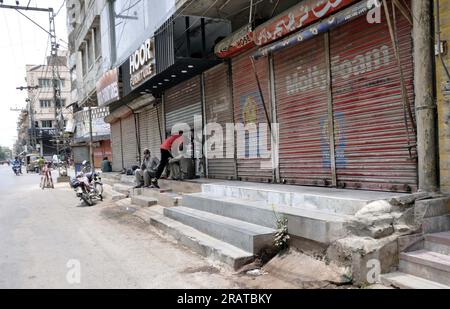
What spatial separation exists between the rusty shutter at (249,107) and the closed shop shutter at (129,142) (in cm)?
949

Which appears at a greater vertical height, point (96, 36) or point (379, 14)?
point (96, 36)

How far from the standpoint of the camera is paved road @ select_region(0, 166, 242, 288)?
204 inches

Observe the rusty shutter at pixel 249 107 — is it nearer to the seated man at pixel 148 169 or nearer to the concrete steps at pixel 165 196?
the concrete steps at pixel 165 196

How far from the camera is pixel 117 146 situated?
70.6ft

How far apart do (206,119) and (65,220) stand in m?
4.67

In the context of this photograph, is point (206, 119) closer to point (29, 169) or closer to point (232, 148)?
point (232, 148)

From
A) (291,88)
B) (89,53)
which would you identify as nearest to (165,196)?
(291,88)

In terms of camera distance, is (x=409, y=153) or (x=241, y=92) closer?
(x=409, y=153)

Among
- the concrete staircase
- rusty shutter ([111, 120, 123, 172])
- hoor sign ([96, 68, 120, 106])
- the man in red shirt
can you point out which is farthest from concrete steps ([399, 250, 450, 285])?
rusty shutter ([111, 120, 123, 172])

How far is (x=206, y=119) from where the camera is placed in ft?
37.3

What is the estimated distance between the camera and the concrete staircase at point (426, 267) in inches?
152

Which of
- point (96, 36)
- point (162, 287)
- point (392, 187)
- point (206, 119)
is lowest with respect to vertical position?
point (162, 287)
